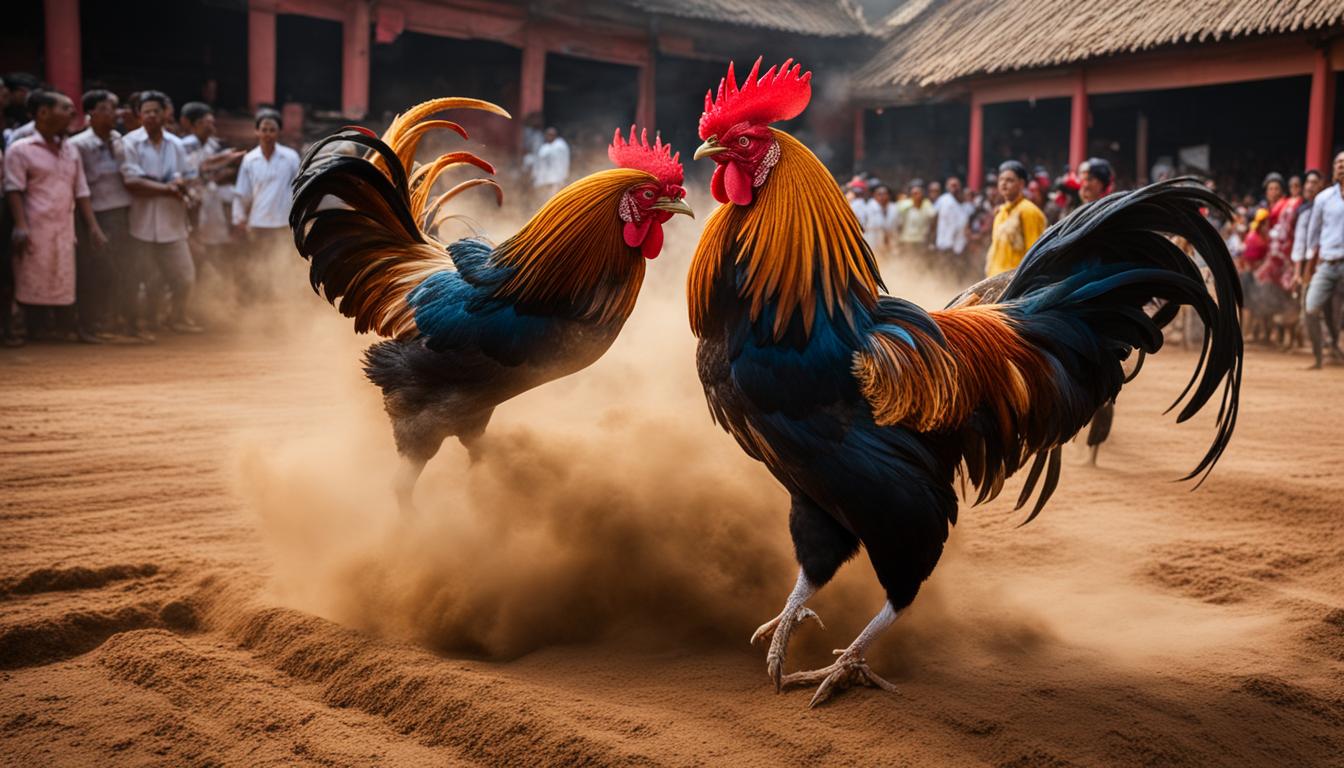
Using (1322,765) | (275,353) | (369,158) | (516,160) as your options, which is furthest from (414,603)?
(516,160)

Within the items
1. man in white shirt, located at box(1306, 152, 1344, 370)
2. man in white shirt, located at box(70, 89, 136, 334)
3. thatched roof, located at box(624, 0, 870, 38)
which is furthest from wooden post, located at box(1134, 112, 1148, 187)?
man in white shirt, located at box(70, 89, 136, 334)

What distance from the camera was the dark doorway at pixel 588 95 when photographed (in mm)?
22469

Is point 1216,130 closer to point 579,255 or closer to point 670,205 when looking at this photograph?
point 670,205

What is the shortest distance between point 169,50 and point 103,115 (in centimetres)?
897

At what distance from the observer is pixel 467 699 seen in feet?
10.7

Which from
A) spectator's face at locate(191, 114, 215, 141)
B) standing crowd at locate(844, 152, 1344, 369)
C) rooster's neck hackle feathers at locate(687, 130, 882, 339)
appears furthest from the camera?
spectator's face at locate(191, 114, 215, 141)

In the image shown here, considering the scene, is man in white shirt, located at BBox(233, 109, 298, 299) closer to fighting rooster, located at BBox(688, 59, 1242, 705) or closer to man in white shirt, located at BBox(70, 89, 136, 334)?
man in white shirt, located at BBox(70, 89, 136, 334)

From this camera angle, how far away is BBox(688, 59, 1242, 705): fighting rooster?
3.22 meters

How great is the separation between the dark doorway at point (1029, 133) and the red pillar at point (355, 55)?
13529 millimetres

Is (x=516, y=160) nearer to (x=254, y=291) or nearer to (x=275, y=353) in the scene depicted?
(x=254, y=291)

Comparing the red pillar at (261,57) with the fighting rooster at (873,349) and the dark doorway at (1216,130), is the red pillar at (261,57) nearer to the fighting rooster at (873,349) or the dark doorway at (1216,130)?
the fighting rooster at (873,349)

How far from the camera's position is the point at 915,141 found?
2591 cm

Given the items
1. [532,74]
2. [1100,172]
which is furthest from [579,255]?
[532,74]

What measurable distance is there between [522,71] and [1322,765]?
61.1 feet
